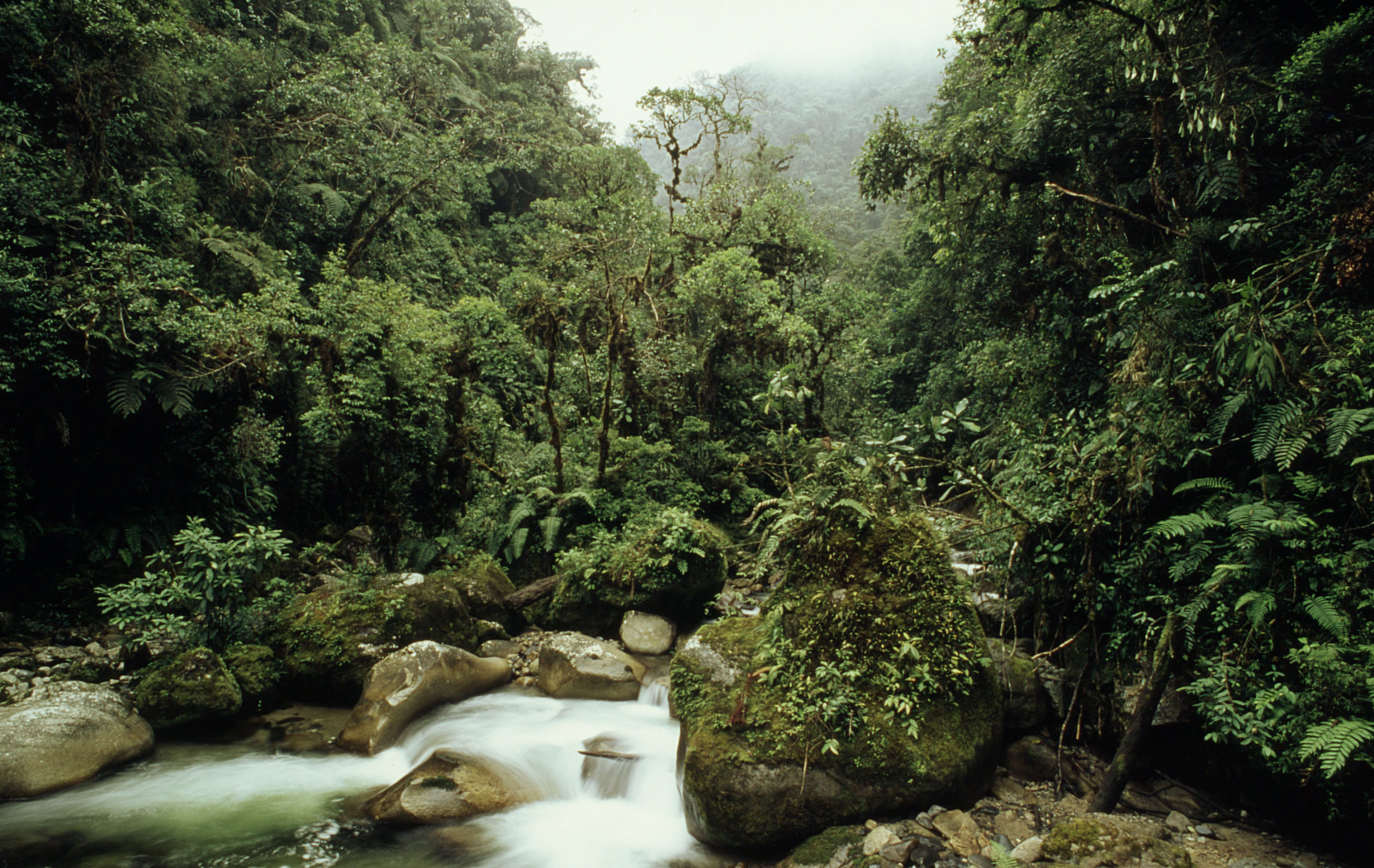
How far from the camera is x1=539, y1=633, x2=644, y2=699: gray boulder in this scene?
7.98 m

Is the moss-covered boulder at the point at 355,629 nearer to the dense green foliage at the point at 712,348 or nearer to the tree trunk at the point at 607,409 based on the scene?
the dense green foliage at the point at 712,348

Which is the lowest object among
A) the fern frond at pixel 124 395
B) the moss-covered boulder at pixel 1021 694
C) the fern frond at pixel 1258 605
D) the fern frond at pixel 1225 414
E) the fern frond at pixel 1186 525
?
the moss-covered boulder at pixel 1021 694

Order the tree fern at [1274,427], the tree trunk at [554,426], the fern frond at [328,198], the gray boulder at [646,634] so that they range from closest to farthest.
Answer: the tree fern at [1274,427], the gray boulder at [646,634], the tree trunk at [554,426], the fern frond at [328,198]

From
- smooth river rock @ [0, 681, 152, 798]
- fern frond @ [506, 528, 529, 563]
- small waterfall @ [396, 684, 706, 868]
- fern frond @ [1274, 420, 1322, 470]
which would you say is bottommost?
small waterfall @ [396, 684, 706, 868]

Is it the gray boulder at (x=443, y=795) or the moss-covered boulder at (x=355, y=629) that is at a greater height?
the moss-covered boulder at (x=355, y=629)

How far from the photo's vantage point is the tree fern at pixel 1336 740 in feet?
11.5

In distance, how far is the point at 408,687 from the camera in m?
7.11

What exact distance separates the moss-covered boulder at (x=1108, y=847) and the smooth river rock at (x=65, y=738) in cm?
820

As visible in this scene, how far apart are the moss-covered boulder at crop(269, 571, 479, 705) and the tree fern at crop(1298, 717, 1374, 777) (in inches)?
342

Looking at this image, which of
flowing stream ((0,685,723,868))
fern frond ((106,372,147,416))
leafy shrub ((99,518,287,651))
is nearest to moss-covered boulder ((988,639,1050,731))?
flowing stream ((0,685,723,868))

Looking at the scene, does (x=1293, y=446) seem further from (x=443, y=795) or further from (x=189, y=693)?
(x=189, y=693)

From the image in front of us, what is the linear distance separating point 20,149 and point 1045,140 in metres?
14.0

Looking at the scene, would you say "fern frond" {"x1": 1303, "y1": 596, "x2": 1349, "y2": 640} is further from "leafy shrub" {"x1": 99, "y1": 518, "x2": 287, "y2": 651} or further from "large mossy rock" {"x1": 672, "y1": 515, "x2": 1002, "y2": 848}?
"leafy shrub" {"x1": 99, "y1": 518, "x2": 287, "y2": 651}

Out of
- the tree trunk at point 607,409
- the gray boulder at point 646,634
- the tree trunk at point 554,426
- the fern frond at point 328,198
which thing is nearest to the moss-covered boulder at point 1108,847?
the gray boulder at point 646,634
